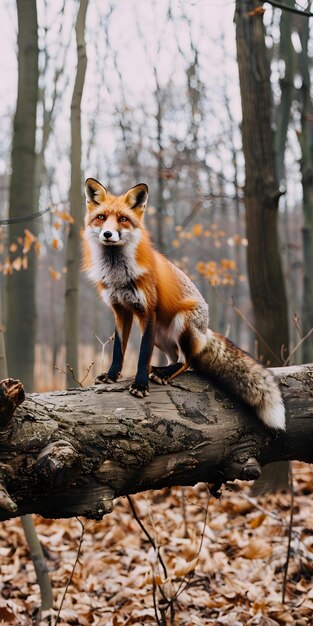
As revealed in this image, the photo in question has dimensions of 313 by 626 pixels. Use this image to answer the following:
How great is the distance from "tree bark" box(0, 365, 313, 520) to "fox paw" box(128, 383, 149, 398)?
55mm

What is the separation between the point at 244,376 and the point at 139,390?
0.75m

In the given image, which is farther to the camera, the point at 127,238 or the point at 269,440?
the point at 127,238

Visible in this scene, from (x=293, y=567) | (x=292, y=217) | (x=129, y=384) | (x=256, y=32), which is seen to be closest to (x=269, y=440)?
(x=129, y=384)

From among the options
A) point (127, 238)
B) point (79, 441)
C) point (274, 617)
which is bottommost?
point (274, 617)

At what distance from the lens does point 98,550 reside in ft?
19.9

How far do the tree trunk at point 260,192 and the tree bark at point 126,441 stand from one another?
3.05m

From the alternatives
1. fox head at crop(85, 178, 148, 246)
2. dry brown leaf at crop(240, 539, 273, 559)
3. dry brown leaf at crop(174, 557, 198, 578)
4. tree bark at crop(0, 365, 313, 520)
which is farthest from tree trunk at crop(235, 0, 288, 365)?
fox head at crop(85, 178, 148, 246)

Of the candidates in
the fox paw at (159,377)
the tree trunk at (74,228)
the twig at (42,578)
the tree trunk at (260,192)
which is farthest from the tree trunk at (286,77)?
the twig at (42,578)

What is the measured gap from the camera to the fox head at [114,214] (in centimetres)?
402

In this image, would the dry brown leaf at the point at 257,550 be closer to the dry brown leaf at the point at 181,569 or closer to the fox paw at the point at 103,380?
the dry brown leaf at the point at 181,569

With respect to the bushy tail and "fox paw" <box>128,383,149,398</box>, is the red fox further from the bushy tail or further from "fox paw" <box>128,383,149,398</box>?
"fox paw" <box>128,383,149,398</box>

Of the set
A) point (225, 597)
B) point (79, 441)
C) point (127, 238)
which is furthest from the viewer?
point (225, 597)

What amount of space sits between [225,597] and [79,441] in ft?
9.08

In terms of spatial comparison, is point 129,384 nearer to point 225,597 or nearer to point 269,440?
point 269,440
